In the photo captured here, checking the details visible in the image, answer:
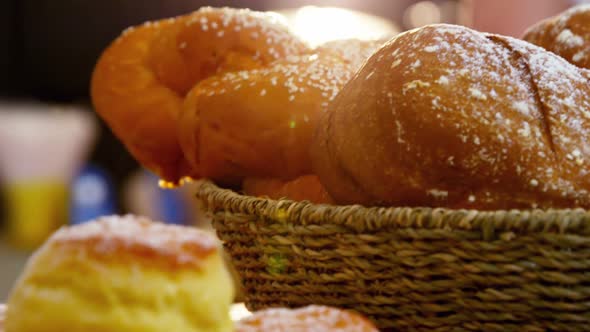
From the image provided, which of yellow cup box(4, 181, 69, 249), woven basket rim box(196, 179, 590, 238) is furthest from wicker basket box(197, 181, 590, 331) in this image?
yellow cup box(4, 181, 69, 249)

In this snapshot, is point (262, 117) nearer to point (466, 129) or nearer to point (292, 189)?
point (292, 189)

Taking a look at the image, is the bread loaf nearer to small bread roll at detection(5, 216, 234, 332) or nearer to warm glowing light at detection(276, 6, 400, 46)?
small bread roll at detection(5, 216, 234, 332)

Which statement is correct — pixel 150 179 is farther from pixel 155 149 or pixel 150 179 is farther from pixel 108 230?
pixel 108 230

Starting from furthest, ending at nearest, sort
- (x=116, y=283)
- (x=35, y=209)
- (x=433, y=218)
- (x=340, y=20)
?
(x=340, y=20) < (x=35, y=209) < (x=433, y=218) < (x=116, y=283)

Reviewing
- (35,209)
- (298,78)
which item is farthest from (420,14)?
(298,78)

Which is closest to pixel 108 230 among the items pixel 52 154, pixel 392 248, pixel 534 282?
pixel 392 248

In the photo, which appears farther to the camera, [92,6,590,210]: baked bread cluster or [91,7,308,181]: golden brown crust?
[91,7,308,181]: golden brown crust
